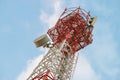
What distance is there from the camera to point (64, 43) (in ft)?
150

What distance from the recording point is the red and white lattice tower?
127ft

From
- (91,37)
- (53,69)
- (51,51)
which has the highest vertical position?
(91,37)

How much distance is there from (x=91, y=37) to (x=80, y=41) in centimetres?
172

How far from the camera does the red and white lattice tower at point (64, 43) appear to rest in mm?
38625

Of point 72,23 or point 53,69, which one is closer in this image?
point 53,69

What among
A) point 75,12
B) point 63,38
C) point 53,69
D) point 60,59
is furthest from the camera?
point 75,12

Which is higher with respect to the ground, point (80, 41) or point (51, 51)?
point (80, 41)

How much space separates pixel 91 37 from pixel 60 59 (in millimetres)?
9857

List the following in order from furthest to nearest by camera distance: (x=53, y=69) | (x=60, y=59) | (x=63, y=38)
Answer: (x=63, y=38) → (x=60, y=59) → (x=53, y=69)

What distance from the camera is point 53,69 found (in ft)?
126

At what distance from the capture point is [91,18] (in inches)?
2014

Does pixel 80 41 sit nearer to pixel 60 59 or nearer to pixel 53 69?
pixel 60 59

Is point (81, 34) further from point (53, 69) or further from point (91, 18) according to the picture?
point (53, 69)

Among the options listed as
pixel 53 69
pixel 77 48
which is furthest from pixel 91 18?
pixel 53 69
